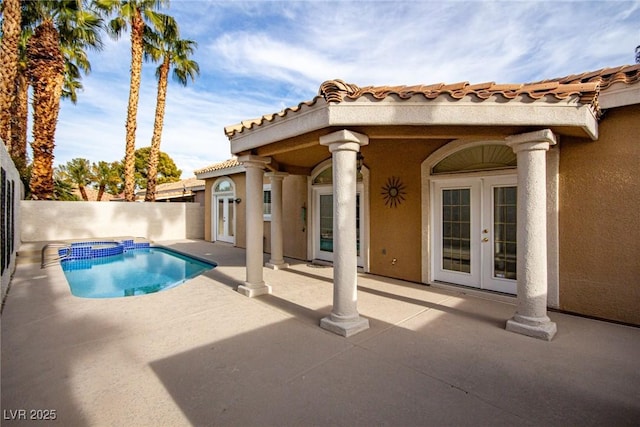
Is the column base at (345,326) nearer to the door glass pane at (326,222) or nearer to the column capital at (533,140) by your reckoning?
the column capital at (533,140)

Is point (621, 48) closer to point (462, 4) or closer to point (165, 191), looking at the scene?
point (462, 4)

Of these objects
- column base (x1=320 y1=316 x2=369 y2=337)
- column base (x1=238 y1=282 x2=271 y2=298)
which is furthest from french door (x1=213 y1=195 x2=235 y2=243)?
column base (x1=320 y1=316 x2=369 y2=337)

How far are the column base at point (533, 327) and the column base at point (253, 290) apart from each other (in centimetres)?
508

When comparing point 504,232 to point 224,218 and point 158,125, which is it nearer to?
point 224,218

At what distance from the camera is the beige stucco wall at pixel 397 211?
809 cm

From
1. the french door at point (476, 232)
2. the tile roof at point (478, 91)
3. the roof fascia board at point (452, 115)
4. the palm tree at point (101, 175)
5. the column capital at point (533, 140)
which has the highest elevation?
the palm tree at point (101, 175)

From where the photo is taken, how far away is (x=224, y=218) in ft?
59.5

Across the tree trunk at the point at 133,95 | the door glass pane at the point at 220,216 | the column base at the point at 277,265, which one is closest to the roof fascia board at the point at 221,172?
the door glass pane at the point at 220,216

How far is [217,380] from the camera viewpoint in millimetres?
3727

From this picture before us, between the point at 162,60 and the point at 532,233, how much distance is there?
2451cm

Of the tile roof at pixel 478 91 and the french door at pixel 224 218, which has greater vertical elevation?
the tile roof at pixel 478 91

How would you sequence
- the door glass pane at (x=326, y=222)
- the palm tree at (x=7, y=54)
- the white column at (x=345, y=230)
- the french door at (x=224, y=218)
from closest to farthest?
the white column at (x=345, y=230) < the door glass pane at (x=326, y=222) < the palm tree at (x=7, y=54) < the french door at (x=224, y=218)

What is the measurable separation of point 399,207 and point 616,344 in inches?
196

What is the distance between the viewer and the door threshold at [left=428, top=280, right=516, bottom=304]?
6.58 meters
